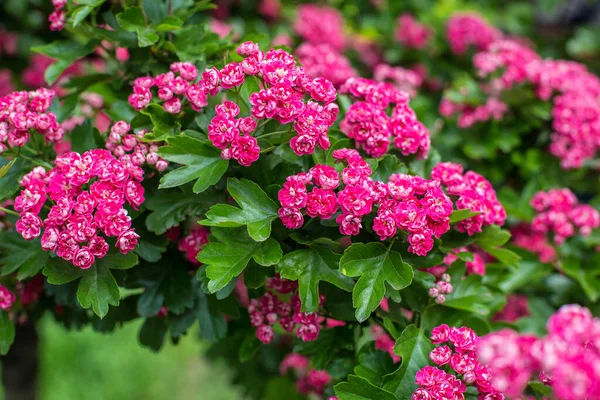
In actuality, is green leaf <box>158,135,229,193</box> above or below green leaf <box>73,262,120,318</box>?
above

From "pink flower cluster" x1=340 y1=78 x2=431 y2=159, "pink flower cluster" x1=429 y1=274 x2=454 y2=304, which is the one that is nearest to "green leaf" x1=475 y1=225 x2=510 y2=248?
"pink flower cluster" x1=429 y1=274 x2=454 y2=304

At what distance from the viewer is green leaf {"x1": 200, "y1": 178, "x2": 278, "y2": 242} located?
124 centimetres

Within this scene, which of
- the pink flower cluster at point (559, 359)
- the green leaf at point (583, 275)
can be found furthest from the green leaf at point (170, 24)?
the green leaf at point (583, 275)

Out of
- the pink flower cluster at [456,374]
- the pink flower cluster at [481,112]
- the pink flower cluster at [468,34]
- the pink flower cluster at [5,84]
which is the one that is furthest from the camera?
the pink flower cluster at [468,34]

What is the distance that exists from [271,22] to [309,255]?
A: 198cm

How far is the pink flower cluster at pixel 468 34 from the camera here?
107 inches

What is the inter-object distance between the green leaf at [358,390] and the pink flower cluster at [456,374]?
2.7 inches

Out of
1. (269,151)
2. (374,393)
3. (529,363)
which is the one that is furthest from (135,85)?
(529,363)

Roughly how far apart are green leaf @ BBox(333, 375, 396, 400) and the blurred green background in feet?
9.44

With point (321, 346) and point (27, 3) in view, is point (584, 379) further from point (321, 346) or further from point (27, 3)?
point (27, 3)

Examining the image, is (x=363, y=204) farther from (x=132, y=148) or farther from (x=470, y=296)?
(x=132, y=148)

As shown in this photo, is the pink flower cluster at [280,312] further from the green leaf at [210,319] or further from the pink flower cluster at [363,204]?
the pink flower cluster at [363,204]

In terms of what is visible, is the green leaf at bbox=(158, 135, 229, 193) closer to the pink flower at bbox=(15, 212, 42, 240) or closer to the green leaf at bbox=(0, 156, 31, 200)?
the pink flower at bbox=(15, 212, 42, 240)

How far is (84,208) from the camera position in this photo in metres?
1.25
